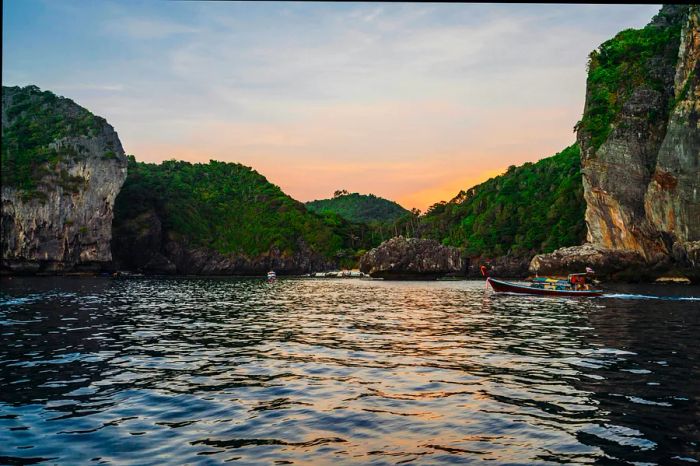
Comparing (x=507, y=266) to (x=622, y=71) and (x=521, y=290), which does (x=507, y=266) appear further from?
(x=521, y=290)

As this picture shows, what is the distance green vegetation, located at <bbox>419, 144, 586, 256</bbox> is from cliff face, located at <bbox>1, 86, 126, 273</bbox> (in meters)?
85.9

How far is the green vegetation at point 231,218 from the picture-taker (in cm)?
14862

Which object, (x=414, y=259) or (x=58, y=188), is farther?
(x=58, y=188)

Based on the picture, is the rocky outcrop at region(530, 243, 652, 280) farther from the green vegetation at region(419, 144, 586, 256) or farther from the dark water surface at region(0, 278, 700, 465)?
the dark water surface at region(0, 278, 700, 465)

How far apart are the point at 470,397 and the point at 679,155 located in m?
74.0

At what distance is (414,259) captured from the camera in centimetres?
10412

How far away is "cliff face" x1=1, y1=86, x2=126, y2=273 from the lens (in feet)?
339

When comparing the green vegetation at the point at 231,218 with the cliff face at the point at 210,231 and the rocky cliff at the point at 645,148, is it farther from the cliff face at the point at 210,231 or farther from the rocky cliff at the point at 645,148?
the rocky cliff at the point at 645,148

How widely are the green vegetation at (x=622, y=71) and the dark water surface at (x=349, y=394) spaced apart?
71867 millimetres

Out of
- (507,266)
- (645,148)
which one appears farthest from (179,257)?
(645,148)

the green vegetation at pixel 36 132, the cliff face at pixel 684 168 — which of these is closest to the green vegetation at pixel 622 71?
the cliff face at pixel 684 168

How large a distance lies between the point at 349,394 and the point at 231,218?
565 ft

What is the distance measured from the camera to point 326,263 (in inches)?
6649

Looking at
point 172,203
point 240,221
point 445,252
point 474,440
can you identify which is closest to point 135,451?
point 474,440
